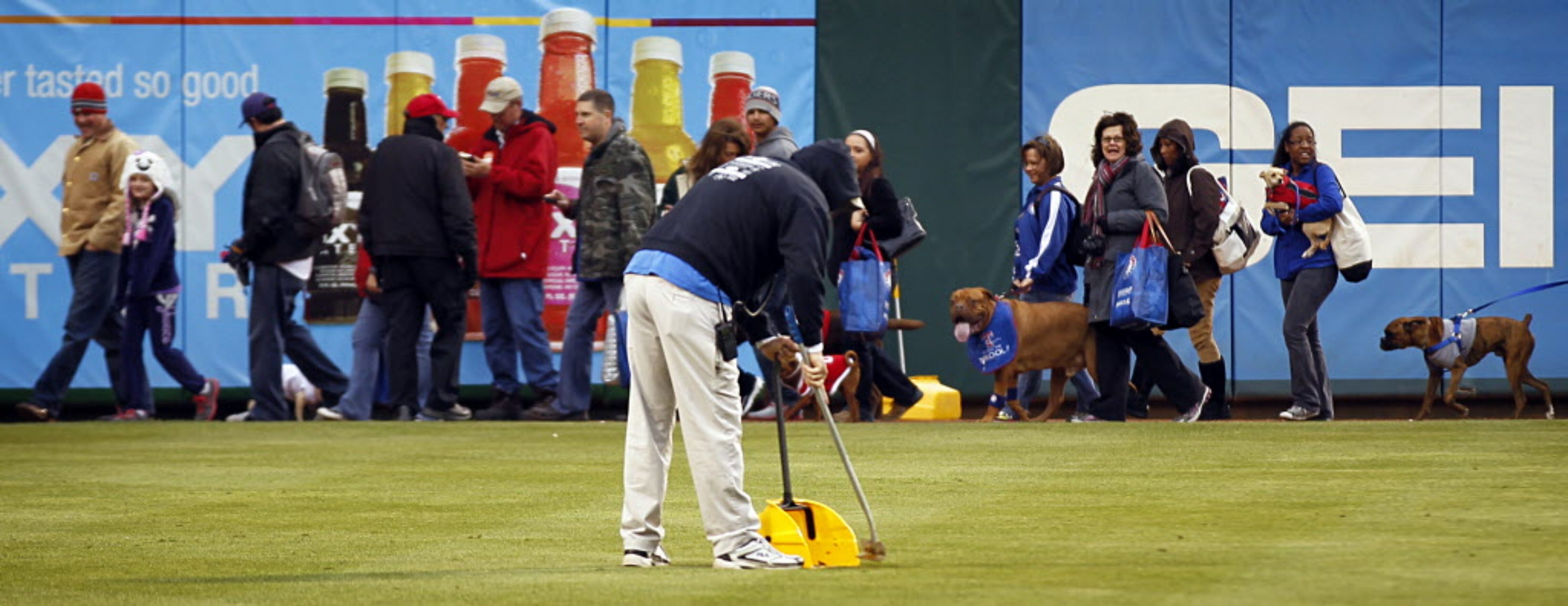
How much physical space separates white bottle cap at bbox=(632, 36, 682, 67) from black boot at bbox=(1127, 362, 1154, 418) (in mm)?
4093

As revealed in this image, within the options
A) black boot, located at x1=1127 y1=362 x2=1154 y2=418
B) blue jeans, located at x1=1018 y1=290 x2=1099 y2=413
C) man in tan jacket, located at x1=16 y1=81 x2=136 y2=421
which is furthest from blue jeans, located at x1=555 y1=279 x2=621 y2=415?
black boot, located at x1=1127 y1=362 x2=1154 y2=418

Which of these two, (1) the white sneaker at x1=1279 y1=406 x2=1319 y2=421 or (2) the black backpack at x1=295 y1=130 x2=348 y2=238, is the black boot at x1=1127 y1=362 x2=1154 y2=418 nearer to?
(1) the white sneaker at x1=1279 y1=406 x2=1319 y2=421

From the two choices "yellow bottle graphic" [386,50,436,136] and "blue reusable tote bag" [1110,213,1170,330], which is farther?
"yellow bottle graphic" [386,50,436,136]

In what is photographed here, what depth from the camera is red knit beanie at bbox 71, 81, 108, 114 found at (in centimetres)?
1538

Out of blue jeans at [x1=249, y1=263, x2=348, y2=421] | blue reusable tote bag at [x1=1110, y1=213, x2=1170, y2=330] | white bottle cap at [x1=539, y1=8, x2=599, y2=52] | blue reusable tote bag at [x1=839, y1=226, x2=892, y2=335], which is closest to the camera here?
blue reusable tote bag at [x1=1110, y1=213, x2=1170, y2=330]

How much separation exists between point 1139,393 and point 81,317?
7.47 m

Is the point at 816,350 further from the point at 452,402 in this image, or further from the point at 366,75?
the point at 366,75

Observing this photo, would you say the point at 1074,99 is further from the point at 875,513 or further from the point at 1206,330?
the point at 875,513

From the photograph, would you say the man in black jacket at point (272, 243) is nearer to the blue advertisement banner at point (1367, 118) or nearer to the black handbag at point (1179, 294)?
the blue advertisement banner at point (1367, 118)

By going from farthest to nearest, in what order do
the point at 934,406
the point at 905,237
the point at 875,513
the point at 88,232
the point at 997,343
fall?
the point at 88,232
the point at 934,406
the point at 905,237
the point at 997,343
the point at 875,513

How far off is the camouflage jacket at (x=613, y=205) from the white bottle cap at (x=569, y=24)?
5.40 ft

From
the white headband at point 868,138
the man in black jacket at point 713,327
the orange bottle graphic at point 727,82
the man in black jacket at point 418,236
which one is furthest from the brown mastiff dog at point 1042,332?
the man in black jacket at point 713,327

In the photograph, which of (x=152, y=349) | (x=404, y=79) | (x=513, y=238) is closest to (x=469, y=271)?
(x=513, y=238)

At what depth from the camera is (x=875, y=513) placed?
8.41 metres
